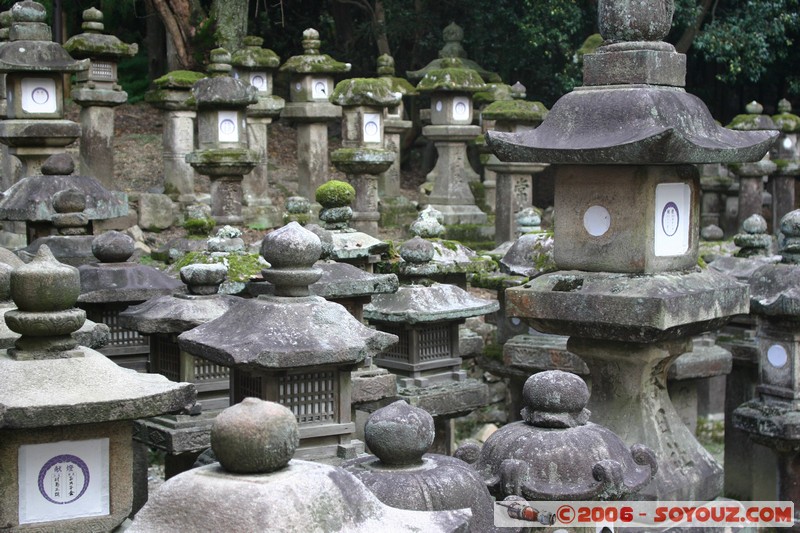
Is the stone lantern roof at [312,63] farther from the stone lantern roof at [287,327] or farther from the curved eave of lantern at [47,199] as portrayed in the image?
the stone lantern roof at [287,327]

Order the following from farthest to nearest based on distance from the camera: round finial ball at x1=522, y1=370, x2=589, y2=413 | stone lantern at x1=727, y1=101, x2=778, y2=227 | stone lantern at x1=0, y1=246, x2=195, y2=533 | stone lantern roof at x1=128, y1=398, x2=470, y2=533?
stone lantern at x1=727, y1=101, x2=778, y2=227 → round finial ball at x1=522, y1=370, x2=589, y2=413 → stone lantern at x1=0, y1=246, x2=195, y2=533 → stone lantern roof at x1=128, y1=398, x2=470, y2=533

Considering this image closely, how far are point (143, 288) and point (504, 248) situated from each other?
5191 mm

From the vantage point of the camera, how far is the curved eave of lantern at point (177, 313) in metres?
6.88

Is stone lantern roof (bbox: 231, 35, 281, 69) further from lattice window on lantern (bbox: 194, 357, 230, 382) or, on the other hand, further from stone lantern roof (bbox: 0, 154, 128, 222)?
lattice window on lantern (bbox: 194, 357, 230, 382)

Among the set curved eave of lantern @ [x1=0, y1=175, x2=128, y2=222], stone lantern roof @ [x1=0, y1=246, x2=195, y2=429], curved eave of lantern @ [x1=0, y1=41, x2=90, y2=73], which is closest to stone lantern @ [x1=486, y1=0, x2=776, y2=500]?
stone lantern roof @ [x1=0, y1=246, x2=195, y2=429]

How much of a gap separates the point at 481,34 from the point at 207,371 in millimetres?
13747

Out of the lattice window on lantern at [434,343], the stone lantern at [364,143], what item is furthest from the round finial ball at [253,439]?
the stone lantern at [364,143]

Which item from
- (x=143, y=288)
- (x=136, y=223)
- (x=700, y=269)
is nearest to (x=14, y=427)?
(x=143, y=288)

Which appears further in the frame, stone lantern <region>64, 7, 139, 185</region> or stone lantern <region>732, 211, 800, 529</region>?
stone lantern <region>64, 7, 139, 185</region>

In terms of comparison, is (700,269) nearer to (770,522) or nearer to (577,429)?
(770,522)

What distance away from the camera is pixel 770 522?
26.3 feet

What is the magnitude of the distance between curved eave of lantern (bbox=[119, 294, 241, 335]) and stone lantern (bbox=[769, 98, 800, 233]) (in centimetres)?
1144

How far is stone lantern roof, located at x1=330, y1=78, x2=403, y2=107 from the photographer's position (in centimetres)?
1398

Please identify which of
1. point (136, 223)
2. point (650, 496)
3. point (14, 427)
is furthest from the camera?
point (136, 223)
